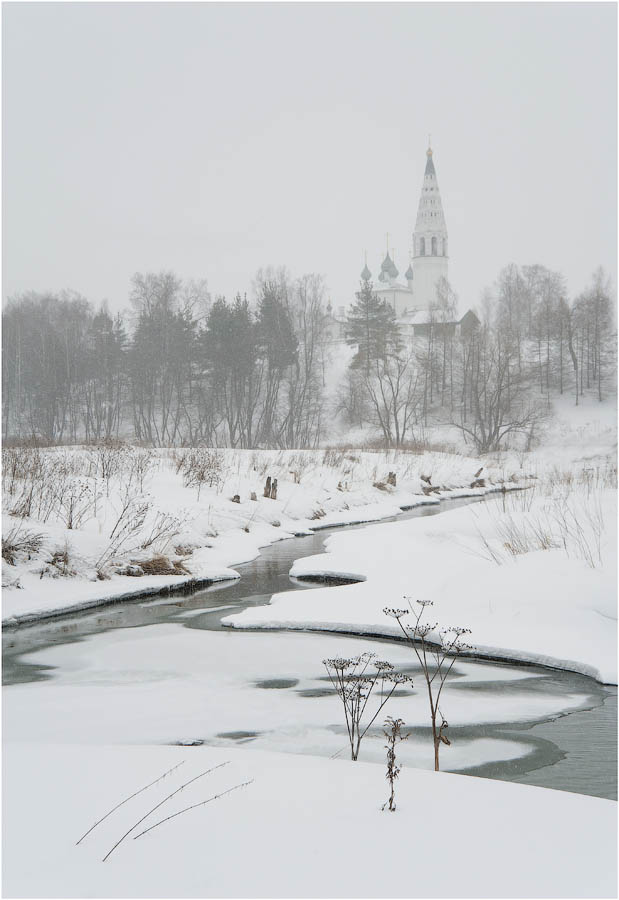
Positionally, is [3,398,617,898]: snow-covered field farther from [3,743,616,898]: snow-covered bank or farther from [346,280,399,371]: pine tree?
[346,280,399,371]: pine tree

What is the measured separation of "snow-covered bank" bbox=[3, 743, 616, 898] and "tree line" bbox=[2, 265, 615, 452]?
3452cm

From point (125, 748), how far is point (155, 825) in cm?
126

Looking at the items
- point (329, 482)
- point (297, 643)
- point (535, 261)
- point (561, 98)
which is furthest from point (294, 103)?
point (297, 643)

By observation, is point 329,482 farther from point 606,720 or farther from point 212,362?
point 212,362

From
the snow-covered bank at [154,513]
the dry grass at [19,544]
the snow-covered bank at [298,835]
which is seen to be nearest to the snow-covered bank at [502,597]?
the snow-covered bank at [154,513]

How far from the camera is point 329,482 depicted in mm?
21562

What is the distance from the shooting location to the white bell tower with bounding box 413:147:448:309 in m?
84.9

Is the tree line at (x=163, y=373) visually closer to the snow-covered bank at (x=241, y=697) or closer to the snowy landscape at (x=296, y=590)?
the snowy landscape at (x=296, y=590)

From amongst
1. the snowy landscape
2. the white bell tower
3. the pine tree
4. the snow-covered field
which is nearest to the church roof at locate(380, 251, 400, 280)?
the white bell tower

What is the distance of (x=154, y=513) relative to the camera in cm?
1280

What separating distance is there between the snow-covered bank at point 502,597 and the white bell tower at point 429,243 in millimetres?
76644

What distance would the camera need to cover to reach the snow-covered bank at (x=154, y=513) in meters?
9.41

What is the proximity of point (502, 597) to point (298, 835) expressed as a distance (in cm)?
527

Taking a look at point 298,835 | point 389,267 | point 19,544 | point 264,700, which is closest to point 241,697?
point 264,700
